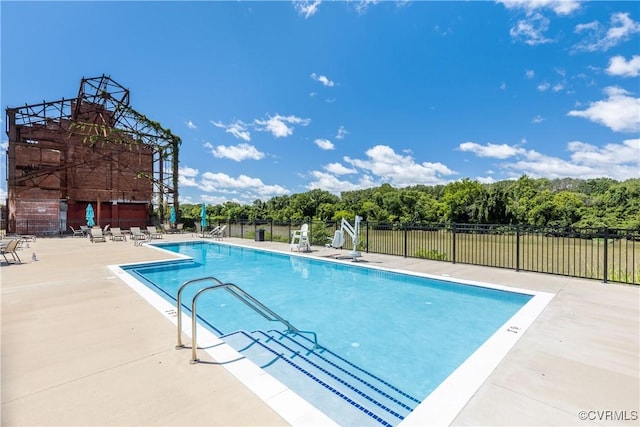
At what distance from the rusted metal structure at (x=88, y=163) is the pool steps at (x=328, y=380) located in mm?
21457

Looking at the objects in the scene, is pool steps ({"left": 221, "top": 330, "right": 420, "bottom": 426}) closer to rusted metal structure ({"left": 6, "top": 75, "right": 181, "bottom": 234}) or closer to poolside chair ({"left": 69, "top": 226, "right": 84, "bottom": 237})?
poolside chair ({"left": 69, "top": 226, "right": 84, "bottom": 237})

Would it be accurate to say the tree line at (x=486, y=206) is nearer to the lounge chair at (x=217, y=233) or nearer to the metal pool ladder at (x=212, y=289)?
the lounge chair at (x=217, y=233)

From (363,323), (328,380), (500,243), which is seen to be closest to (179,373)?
(328,380)

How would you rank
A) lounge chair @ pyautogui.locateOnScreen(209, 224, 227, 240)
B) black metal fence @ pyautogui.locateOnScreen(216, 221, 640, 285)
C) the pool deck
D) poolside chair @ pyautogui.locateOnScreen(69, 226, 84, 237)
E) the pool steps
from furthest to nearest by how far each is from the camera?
poolside chair @ pyautogui.locateOnScreen(69, 226, 84, 237) → lounge chair @ pyautogui.locateOnScreen(209, 224, 227, 240) → black metal fence @ pyautogui.locateOnScreen(216, 221, 640, 285) → the pool steps → the pool deck

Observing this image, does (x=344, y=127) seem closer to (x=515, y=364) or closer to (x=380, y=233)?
(x=380, y=233)

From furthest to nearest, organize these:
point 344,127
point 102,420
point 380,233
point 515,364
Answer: point 344,127
point 380,233
point 515,364
point 102,420

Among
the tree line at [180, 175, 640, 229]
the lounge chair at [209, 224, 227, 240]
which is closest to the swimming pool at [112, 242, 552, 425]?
the lounge chair at [209, 224, 227, 240]

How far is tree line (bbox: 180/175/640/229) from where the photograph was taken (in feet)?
99.9

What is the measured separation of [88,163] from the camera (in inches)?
808

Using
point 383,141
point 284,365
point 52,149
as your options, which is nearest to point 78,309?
point 284,365

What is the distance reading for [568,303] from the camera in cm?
446

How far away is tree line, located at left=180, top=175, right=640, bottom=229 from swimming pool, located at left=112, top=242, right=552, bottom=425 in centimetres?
1361

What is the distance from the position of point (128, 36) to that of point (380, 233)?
1294 centimetres

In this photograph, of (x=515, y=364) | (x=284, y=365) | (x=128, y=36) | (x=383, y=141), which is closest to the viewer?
(x=515, y=364)
